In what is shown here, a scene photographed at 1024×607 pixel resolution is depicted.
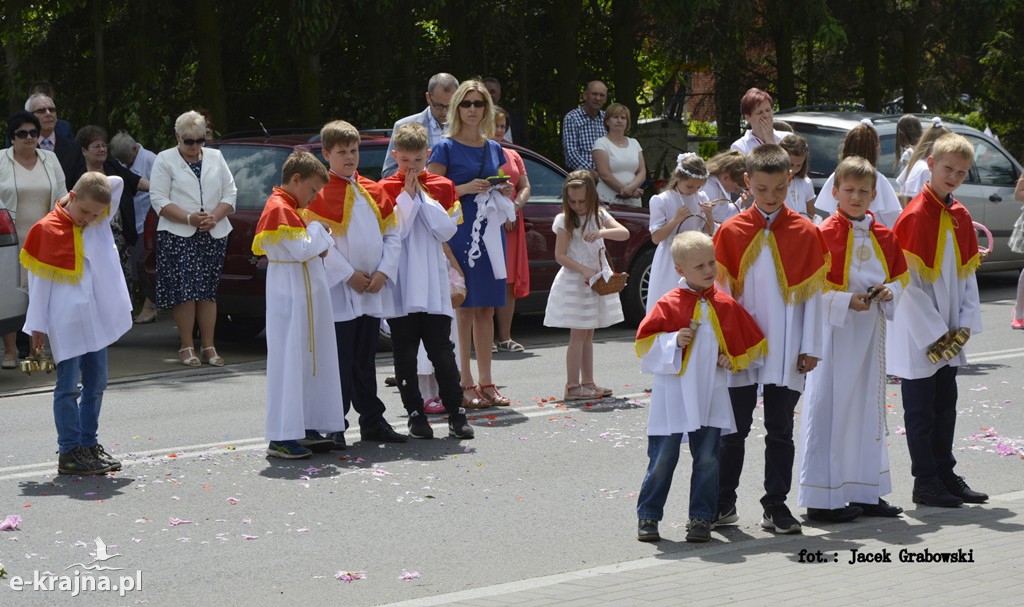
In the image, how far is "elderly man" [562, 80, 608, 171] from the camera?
1595cm

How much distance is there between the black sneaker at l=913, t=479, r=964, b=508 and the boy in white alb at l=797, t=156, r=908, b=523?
0.32 metres

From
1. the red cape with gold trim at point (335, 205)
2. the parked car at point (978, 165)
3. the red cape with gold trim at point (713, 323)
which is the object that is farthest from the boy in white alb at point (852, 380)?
the parked car at point (978, 165)

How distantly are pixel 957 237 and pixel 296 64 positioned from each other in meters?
13.5

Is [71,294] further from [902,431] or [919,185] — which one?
[919,185]

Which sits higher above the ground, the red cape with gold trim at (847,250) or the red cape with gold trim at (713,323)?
the red cape with gold trim at (847,250)

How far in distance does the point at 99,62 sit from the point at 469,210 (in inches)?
421

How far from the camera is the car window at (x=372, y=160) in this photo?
44.0ft

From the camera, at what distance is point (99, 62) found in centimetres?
1952

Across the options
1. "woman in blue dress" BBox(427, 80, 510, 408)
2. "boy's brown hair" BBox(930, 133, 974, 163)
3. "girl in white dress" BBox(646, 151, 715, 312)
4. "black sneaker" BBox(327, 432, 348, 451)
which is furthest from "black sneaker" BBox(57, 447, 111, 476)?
"boy's brown hair" BBox(930, 133, 974, 163)

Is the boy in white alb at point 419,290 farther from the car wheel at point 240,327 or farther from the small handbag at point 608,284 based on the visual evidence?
the car wheel at point 240,327

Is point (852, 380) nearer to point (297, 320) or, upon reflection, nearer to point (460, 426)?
point (460, 426)

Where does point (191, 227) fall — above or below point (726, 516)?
above

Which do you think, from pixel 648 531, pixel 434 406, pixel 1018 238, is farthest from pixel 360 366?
pixel 1018 238

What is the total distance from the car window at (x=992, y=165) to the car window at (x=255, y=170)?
843cm
